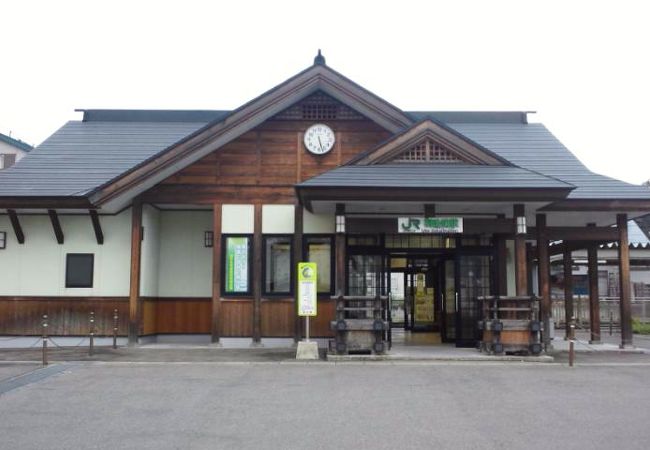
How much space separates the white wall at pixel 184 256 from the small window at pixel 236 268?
5.07ft

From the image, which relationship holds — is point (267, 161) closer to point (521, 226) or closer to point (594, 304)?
point (521, 226)

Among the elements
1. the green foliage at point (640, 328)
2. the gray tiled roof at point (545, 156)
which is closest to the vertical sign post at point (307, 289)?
the gray tiled roof at point (545, 156)

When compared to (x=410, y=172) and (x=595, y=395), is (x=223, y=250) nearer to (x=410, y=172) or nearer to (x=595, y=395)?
(x=410, y=172)

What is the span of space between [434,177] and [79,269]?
8.94m

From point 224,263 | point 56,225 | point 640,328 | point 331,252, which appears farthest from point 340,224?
point 640,328

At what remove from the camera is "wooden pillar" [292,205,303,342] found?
15.7 metres

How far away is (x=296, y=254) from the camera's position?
51.9ft

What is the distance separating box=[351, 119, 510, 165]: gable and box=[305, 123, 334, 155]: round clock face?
81.5 inches

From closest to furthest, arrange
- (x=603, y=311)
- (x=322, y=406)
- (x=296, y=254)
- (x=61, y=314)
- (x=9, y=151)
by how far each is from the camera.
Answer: (x=322, y=406)
(x=296, y=254)
(x=61, y=314)
(x=9, y=151)
(x=603, y=311)

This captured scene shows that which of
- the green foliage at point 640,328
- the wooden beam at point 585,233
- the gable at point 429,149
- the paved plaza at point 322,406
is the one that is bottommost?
the paved plaza at point 322,406

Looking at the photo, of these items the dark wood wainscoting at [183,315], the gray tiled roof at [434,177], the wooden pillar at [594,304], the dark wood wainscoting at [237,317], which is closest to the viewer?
the gray tiled roof at [434,177]

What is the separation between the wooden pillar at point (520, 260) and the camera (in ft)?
45.1

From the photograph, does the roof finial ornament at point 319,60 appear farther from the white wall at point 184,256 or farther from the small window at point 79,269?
the small window at point 79,269

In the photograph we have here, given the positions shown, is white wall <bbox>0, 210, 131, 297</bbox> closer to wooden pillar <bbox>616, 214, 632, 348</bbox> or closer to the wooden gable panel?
the wooden gable panel
